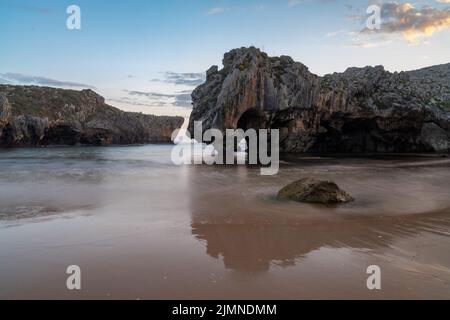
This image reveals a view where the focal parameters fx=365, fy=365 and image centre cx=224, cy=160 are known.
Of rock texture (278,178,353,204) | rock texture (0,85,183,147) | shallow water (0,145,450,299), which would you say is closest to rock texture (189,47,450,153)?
rock texture (278,178,353,204)

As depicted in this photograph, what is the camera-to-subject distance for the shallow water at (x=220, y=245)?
5707mm

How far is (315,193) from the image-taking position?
525 inches

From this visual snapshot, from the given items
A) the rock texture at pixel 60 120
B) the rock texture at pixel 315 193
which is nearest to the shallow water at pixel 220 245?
the rock texture at pixel 315 193

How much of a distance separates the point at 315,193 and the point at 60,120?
84279 millimetres

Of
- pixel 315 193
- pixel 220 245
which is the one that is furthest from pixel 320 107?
pixel 220 245

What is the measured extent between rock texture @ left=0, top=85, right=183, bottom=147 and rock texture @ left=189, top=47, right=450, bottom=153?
146 feet

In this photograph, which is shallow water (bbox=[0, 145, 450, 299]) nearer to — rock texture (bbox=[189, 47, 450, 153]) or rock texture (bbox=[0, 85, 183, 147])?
rock texture (bbox=[189, 47, 450, 153])

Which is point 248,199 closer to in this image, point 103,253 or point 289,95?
point 103,253

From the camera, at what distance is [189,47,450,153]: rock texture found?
4069 centimetres

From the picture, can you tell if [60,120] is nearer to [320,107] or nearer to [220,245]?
[320,107]

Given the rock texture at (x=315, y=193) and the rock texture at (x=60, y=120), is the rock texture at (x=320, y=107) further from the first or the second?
the rock texture at (x=60, y=120)

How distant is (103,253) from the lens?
7367 mm

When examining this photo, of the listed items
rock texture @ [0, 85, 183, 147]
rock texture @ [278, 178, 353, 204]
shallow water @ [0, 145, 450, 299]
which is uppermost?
rock texture @ [0, 85, 183, 147]

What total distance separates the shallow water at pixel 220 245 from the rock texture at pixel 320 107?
27293 mm
